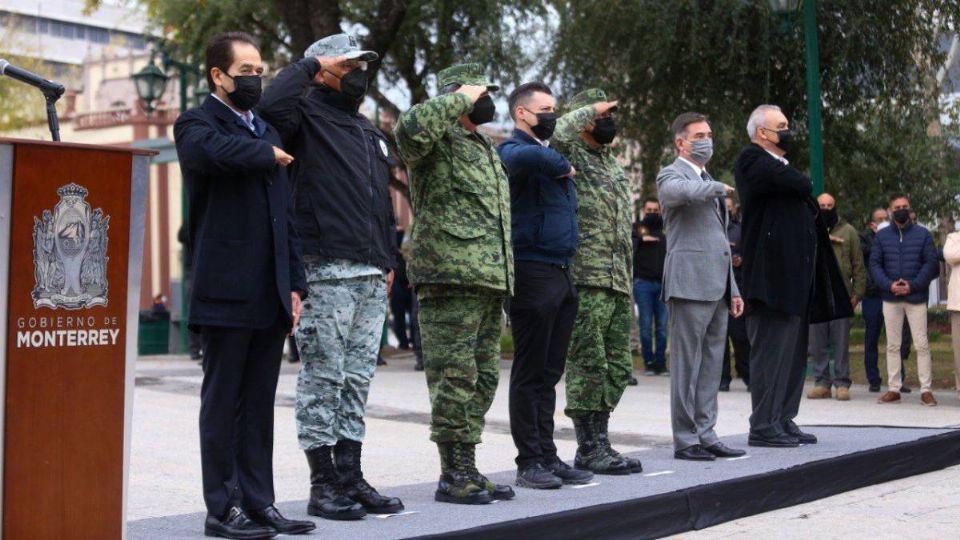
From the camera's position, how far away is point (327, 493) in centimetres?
624

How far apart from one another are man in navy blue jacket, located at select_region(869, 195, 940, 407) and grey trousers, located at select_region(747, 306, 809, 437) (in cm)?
461

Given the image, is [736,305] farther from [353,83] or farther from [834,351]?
[834,351]

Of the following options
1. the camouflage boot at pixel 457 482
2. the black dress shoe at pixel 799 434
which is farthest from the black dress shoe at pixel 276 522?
the black dress shoe at pixel 799 434

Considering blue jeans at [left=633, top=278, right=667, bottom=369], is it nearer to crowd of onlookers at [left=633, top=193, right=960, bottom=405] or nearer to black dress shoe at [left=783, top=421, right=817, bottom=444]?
crowd of onlookers at [left=633, top=193, right=960, bottom=405]

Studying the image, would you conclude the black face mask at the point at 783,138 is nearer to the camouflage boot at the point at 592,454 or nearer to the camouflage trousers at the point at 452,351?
the camouflage boot at the point at 592,454

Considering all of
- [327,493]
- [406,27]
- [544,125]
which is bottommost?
[327,493]

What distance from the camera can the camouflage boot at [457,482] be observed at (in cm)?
663

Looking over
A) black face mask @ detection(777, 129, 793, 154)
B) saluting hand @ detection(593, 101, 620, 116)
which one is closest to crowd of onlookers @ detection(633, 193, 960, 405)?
black face mask @ detection(777, 129, 793, 154)

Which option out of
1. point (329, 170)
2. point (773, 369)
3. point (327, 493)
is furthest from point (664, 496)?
point (773, 369)

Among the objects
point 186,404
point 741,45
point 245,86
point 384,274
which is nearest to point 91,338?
point 245,86

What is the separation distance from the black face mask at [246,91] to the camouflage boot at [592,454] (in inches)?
113

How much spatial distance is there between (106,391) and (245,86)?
146 centimetres

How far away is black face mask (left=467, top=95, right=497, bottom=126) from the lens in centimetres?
684

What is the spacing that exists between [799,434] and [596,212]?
232 centimetres
